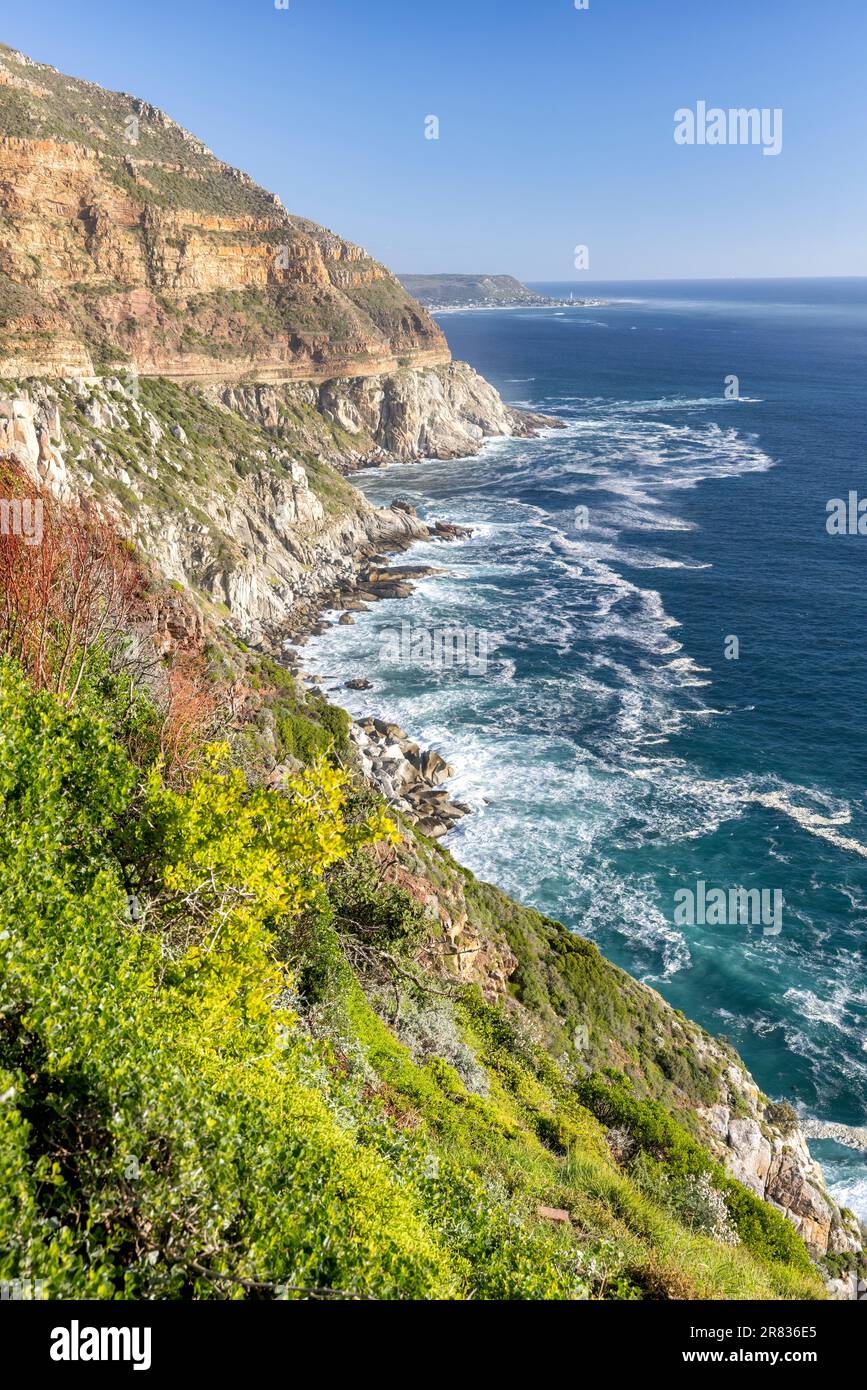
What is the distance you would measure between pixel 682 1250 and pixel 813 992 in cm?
2097

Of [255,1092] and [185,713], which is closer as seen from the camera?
[255,1092]

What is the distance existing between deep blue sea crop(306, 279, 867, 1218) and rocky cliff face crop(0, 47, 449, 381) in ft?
85.2

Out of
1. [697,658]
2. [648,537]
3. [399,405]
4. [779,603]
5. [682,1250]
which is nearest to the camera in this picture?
[682,1250]

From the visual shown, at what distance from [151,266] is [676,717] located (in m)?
78.6

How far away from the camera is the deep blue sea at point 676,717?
31.1 m

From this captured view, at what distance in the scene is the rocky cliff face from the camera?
71.6 metres

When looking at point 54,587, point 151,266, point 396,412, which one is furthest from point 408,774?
point 396,412

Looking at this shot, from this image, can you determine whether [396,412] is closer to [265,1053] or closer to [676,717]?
[676,717]

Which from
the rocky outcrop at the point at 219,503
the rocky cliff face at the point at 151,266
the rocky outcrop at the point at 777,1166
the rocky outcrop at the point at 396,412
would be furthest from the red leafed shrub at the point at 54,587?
the rocky outcrop at the point at 396,412

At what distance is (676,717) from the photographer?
4809 centimetres

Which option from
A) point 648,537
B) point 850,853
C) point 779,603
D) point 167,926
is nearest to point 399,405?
point 648,537

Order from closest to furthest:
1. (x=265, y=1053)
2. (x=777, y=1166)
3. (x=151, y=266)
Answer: (x=265, y=1053) < (x=777, y=1166) < (x=151, y=266)
